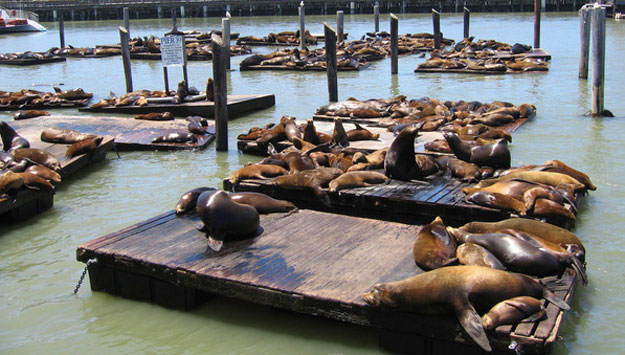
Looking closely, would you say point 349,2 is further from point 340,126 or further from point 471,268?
point 471,268

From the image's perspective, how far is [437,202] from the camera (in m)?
5.86

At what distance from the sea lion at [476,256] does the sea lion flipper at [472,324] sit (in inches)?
20.1

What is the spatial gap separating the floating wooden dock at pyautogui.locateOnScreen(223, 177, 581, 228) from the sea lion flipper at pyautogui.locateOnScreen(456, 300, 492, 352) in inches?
79.9

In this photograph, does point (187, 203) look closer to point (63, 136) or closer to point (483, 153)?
point (483, 153)

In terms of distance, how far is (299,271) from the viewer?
175 inches

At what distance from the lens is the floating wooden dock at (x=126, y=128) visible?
1007cm

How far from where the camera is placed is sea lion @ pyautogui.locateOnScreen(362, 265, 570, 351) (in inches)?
144

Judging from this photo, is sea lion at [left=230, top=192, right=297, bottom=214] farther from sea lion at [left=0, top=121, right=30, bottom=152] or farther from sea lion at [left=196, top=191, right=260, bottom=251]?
sea lion at [left=0, top=121, right=30, bottom=152]

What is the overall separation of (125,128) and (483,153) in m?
6.04

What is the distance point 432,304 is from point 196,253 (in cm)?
184

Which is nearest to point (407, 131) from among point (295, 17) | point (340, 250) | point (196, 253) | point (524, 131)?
point (340, 250)

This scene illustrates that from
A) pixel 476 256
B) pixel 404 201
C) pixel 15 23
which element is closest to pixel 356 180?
pixel 404 201

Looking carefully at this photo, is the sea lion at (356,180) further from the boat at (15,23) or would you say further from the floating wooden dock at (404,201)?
the boat at (15,23)

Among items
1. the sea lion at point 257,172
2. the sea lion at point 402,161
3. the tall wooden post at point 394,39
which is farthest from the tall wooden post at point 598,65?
the tall wooden post at point 394,39
